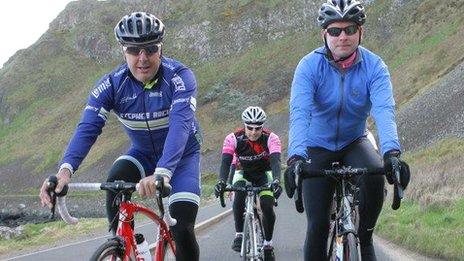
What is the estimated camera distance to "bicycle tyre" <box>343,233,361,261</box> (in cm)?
455

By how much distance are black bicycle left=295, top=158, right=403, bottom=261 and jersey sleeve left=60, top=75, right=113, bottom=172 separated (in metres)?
1.66

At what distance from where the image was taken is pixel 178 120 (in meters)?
4.97

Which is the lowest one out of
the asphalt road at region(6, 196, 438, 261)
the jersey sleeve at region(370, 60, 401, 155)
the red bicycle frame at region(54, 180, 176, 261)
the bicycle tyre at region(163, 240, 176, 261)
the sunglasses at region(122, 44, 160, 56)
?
the asphalt road at region(6, 196, 438, 261)

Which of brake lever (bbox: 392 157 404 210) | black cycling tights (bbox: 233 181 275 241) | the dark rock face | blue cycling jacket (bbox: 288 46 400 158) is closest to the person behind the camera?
brake lever (bbox: 392 157 404 210)

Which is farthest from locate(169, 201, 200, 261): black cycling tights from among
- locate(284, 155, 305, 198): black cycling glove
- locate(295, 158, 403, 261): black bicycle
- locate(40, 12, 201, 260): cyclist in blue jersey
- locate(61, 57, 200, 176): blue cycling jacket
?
locate(284, 155, 305, 198): black cycling glove

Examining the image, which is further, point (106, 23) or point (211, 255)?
point (106, 23)

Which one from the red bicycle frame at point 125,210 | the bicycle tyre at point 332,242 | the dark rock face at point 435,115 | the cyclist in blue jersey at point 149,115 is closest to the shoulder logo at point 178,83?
the cyclist in blue jersey at point 149,115

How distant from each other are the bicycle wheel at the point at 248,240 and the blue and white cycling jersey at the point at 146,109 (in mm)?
2215

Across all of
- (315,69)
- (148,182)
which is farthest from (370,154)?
(148,182)

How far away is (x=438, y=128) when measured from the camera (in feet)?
120

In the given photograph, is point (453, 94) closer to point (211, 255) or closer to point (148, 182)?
point (211, 255)

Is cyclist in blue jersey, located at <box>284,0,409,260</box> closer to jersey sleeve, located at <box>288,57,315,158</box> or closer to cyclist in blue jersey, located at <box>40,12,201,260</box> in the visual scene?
jersey sleeve, located at <box>288,57,315,158</box>

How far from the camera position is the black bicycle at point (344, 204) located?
4461 mm

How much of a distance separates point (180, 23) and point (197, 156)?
109464 millimetres
